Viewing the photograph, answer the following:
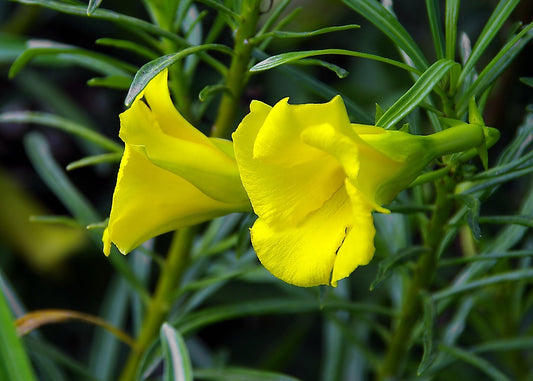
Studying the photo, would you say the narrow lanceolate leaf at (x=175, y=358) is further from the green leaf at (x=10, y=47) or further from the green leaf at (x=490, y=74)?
the green leaf at (x=10, y=47)

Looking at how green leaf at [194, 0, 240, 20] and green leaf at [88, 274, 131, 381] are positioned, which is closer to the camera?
green leaf at [194, 0, 240, 20]

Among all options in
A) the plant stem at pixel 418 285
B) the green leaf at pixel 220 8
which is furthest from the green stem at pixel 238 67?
the plant stem at pixel 418 285

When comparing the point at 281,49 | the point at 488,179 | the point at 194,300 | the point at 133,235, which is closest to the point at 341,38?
the point at 281,49

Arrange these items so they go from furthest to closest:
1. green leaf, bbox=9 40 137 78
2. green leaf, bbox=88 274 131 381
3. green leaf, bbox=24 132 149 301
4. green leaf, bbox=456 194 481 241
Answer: green leaf, bbox=88 274 131 381
green leaf, bbox=24 132 149 301
green leaf, bbox=9 40 137 78
green leaf, bbox=456 194 481 241

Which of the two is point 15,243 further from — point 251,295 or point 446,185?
point 446,185

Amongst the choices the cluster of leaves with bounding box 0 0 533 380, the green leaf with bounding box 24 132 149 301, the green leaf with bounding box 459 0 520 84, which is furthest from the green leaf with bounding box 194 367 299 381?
the green leaf with bounding box 459 0 520 84

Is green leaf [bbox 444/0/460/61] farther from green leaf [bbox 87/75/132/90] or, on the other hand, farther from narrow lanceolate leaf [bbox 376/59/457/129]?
green leaf [bbox 87/75/132/90]
